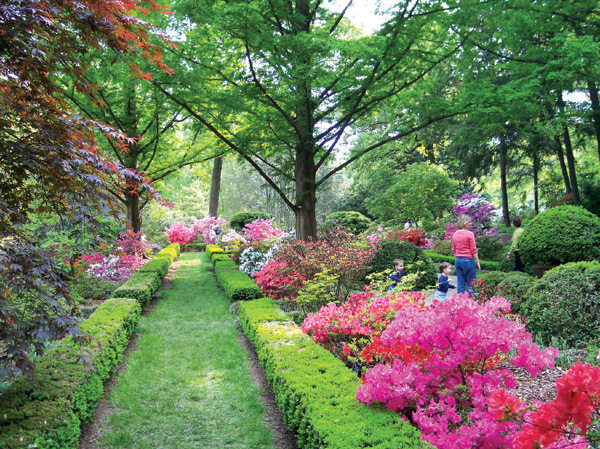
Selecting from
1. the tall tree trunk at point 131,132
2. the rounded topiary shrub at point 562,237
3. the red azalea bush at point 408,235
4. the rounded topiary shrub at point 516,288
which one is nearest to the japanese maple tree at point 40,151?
the rounded topiary shrub at point 516,288

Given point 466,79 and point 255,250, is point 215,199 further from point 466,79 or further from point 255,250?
point 466,79

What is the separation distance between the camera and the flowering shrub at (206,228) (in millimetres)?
21391

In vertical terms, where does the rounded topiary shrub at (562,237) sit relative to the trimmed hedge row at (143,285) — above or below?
above

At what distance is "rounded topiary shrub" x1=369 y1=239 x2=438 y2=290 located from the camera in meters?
8.83

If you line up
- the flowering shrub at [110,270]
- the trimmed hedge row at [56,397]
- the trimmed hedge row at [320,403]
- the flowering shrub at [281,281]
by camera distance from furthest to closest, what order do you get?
the flowering shrub at [110,270], the flowering shrub at [281,281], the trimmed hedge row at [56,397], the trimmed hedge row at [320,403]

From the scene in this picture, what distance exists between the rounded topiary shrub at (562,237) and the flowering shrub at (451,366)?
15.5 feet

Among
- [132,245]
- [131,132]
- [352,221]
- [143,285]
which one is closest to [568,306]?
[143,285]

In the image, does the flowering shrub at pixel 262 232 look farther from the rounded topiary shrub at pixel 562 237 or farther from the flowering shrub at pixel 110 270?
the rounded topiary shrub at pixel 562 237

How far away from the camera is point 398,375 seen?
8.46 ft

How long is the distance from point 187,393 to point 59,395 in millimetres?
1310

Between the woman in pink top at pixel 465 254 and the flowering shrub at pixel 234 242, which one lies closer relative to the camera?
the woman in pink top at pixel 465 254

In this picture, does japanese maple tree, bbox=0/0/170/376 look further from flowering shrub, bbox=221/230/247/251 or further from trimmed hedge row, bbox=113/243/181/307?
flowering shrub, bbox=221/230/247/251

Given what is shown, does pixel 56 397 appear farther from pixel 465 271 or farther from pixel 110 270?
pixel 110 270

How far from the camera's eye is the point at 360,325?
403 cm
